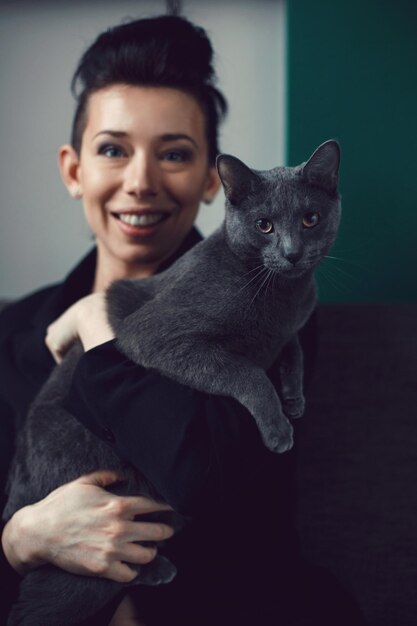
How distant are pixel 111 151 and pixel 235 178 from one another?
1.49ft

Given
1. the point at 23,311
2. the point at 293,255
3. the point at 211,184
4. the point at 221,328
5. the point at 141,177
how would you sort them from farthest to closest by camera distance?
the point at 23,311
the point at 211,184
the point at 141,177
the point at 221,328
the point at 293,255

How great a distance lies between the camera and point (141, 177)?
43.9 inches

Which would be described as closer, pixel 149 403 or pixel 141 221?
pixel 149 403

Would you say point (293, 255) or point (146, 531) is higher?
point (293, 255)

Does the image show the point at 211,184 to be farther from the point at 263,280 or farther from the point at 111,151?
the point at 263,280

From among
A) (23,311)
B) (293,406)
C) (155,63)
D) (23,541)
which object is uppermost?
(155,63)

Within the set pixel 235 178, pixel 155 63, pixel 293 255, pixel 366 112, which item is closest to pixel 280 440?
pixel 293 255

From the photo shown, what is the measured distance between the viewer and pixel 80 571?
3.13 feet

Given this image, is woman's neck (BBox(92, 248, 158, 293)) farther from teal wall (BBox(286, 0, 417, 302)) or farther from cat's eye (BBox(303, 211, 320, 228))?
cat's eye (BBox(303, 211, 320, 228))

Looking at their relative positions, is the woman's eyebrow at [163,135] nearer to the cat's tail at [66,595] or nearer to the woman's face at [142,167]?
the woman's face at [142,167]

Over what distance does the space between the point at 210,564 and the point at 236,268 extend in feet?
1.91

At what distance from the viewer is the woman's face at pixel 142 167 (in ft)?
3.74

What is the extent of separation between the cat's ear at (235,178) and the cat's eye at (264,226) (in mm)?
46

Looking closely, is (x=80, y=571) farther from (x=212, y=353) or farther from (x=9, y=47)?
(x=9, y=47)
